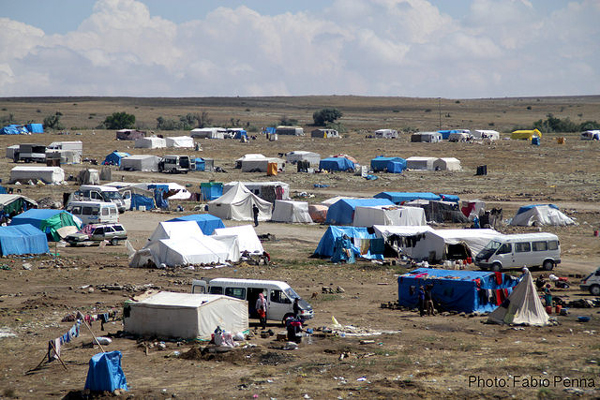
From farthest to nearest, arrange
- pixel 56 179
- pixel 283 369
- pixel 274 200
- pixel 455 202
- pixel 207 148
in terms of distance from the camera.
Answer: pixel 207 148, pixel 56 179, pixel 274 200, pixel 455 202, pixel 283 369

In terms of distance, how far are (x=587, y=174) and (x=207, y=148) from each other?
1684 inches

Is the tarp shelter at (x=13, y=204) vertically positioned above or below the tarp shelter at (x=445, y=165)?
below

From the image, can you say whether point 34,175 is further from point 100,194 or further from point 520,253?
point 520,253

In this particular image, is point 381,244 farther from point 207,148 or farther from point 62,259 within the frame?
point 207,148

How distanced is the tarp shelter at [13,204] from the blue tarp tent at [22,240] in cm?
788

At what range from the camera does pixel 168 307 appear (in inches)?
715

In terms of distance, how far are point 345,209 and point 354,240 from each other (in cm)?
833

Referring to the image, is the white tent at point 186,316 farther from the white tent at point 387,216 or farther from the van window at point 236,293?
the white tent at point 387,216

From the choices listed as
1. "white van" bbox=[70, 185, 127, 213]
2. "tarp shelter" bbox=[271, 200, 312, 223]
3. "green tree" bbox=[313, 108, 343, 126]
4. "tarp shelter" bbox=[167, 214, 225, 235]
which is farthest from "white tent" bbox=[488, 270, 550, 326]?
"green tree" bbox=[313, 108, 343, 126]

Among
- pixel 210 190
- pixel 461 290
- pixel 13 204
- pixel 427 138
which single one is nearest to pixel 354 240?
pixel 461 290

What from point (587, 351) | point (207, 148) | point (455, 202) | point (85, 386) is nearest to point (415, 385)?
point (587, 351)

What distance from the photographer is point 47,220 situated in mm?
33875

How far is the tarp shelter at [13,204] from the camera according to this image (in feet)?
127

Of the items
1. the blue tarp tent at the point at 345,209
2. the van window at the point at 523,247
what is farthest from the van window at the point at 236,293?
the blue tarp tent at the point at 345,209
